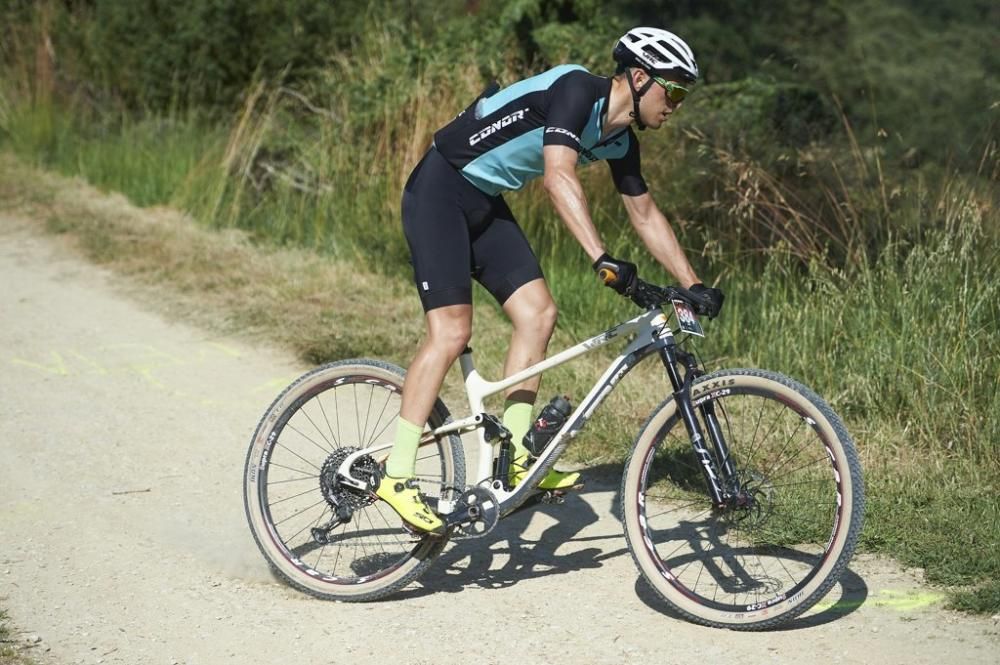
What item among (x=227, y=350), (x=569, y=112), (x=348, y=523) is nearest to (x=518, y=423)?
(x=348, y=523)

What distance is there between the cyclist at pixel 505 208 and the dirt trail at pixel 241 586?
0.42 metres

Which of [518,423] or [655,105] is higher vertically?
[655,105]

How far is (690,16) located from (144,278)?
21.7 ft

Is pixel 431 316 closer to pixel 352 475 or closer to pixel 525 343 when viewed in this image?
pixel 525 343

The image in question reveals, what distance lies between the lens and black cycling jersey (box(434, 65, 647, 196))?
4.61 m

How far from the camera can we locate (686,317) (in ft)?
14.7

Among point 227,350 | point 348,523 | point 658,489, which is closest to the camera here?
point 348,523

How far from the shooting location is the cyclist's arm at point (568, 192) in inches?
178

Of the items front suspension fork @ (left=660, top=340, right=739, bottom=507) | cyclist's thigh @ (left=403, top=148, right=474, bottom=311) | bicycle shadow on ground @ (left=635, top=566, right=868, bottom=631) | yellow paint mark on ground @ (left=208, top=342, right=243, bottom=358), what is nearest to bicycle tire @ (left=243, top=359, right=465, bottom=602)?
cyclist's thigh @ (left=403, top=148, right=474, bottom=311)

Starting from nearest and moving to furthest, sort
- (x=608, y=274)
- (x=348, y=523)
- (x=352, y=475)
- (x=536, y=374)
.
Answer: (x=608, y=274), (x=536, y=374), (x=352, y=475), (x=348, y=523)

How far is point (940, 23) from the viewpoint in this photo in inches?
506

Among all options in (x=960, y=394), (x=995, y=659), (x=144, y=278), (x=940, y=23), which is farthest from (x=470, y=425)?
(x=940, y=23)

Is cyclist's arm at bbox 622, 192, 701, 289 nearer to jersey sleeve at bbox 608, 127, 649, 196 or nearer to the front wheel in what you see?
jersey sleeve at bbox 608, 127, 649, 196

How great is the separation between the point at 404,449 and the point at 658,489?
146 centimetres
